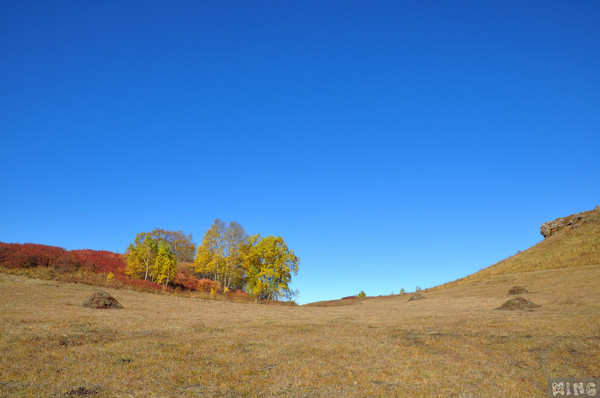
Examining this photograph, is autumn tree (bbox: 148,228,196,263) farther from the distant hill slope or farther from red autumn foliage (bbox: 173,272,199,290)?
the distant hill slope

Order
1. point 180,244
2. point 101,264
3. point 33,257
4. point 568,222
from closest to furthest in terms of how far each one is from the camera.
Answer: point 33,257, point 101,264, point 568,222, point 180,244

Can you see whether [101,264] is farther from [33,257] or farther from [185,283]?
[185,283]

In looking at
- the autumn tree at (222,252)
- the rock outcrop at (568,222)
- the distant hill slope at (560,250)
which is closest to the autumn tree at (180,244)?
the autumn tree at (222,252)

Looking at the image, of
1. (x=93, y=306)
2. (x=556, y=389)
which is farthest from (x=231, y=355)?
(x=93, y=306)

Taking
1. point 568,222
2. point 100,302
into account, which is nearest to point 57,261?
point 100,302

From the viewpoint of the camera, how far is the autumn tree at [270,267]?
195ft

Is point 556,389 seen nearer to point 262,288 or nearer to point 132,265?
point 262,288

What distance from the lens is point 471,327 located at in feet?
65.3

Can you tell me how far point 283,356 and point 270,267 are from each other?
158ft

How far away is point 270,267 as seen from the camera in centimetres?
6081

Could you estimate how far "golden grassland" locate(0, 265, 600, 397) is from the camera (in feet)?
31.8

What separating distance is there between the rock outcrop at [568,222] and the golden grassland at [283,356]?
74.3 metres

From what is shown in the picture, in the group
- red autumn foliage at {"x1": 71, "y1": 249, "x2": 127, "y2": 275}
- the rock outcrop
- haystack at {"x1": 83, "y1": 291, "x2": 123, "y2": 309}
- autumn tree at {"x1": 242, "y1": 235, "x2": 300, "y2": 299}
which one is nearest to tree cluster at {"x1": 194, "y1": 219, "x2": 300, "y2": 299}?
Answer: autumn tree at {"x1": 242, "y1": 235, "x2": 300, "y2": 299}

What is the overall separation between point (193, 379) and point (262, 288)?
49.3m
